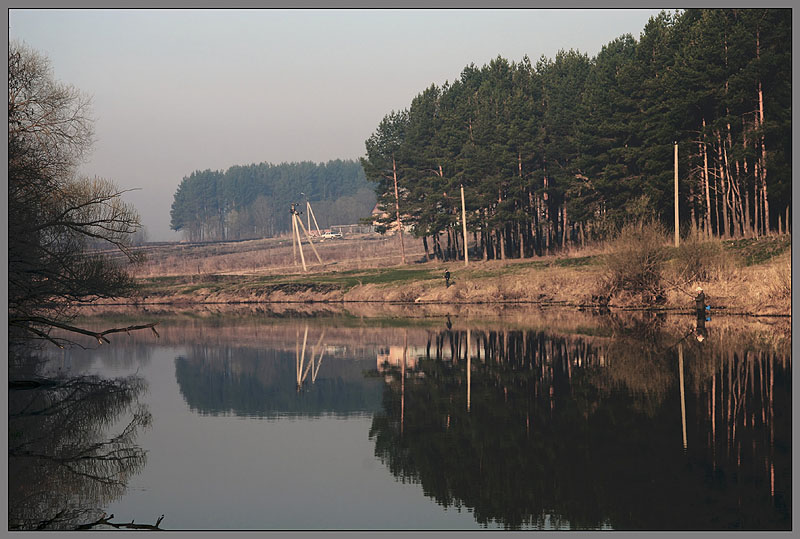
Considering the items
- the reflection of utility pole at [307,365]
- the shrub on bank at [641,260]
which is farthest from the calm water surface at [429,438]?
the shrub on bank at [641,260]

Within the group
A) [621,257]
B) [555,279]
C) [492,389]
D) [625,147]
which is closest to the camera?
[492,389]

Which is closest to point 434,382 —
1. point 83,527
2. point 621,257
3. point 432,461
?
point 432,461

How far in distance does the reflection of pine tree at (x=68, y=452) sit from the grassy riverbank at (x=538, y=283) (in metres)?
18.6

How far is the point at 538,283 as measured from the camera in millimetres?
65562

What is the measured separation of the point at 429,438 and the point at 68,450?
7821 mm

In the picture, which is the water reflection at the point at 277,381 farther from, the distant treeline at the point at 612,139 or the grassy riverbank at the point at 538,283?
the distant treeline at the point at 612,139

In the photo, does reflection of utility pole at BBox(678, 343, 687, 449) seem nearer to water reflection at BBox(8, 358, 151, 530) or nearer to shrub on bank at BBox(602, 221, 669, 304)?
water reflection at BBox(8, 358, 151, 530)

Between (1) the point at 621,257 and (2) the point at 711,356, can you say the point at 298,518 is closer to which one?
(2) the point at 711,356

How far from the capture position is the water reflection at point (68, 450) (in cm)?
1491

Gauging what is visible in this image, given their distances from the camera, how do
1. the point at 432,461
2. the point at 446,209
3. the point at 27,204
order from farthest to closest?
the point at 446,209 < the point at 27,204 < the point at 432,461

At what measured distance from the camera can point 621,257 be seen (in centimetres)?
5319

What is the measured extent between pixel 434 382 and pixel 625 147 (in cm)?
4792

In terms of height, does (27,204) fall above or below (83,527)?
above

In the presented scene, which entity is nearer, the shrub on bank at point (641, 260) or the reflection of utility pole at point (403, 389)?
the reflection of utility pole at point (403, 389)
